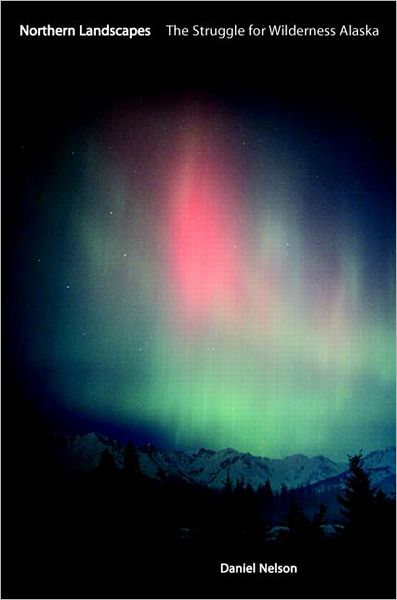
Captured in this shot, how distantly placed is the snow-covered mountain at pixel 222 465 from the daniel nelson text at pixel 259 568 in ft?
1.79

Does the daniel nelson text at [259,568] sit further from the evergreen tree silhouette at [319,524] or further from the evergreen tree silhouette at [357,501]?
the evergreen tree silhouette at [357,501]

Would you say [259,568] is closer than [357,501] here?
Yes

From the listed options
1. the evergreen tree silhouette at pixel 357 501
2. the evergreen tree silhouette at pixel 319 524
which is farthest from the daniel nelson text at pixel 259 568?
the evergreen tree silhouette at pixel 357 501

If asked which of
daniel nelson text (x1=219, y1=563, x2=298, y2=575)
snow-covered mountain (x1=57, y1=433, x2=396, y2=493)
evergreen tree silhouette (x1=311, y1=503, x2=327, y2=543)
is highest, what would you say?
snow-covered mountain (x1=57, y1=433, x2=396, y2=493)

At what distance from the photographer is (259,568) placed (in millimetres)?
2723

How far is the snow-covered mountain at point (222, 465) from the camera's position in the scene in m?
3.20

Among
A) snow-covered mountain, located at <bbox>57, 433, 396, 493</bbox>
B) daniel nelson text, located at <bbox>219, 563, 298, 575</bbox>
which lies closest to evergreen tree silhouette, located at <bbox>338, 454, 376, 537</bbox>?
snow-covered mountain, located at <bbox>57, 433, 396, 493</bbox>

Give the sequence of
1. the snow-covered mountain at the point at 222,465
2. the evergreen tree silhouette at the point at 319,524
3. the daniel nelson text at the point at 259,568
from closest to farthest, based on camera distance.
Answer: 1. the daniel nelson text at the point at 259,568
2. the evergreen tree silhouette at the point at 319,524
3. the snow-covered mountain at the point at 222,465

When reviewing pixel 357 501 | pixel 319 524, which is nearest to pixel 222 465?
pixel 319 524

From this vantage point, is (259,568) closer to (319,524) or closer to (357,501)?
(319,524)

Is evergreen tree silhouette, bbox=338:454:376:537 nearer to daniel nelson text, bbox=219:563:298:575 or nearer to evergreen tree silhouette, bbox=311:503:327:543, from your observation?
evergreen tree silhouette, bbox=311:503:327:543

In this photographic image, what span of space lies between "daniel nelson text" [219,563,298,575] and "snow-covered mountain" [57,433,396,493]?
544mm

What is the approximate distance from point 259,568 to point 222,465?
2.25 ft

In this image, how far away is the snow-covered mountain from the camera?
320 centimetres
